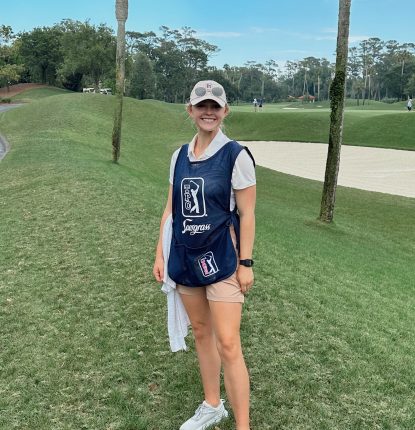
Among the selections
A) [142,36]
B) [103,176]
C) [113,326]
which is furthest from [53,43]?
[113,326]

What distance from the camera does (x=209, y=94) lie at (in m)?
3.01

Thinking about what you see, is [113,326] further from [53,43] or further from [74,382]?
[53,43]

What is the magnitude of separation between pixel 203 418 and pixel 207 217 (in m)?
1.54

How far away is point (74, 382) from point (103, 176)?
9.30 meters

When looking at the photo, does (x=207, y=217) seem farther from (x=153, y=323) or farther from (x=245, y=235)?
(x=153, y=323)

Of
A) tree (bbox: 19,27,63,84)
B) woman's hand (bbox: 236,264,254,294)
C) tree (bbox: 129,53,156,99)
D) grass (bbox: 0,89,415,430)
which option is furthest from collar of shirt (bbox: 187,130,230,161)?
tree (bbox: 129,53,156,99)

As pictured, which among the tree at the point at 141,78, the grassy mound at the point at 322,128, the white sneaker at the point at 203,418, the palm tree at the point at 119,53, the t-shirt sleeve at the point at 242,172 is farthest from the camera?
the tree at the point at 141,78

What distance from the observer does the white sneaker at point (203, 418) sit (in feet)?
11.4

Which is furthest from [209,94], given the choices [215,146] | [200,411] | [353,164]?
[353,164]

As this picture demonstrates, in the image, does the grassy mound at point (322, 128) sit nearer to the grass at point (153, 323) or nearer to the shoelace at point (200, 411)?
the grass at point (153, 323)

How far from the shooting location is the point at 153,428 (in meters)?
3.60

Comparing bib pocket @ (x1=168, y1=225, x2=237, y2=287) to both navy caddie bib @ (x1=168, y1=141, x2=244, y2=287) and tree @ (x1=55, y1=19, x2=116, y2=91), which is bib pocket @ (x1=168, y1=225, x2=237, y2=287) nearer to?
navy caddie bib @ (x1=168, y1=141, x2=244, y2=287)

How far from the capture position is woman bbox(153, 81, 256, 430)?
116 inches

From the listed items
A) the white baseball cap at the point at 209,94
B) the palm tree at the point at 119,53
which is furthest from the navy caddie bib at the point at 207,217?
the palm tree at the point at 119,53
